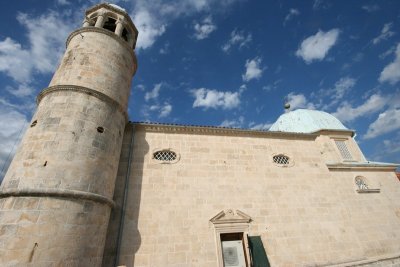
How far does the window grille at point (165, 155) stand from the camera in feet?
30.3

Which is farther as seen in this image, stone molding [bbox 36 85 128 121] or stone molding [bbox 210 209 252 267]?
stone molding [bbox 210 209 252 267]

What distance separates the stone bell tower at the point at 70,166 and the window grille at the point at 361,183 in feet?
44.0

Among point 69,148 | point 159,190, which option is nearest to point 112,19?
point 69,148

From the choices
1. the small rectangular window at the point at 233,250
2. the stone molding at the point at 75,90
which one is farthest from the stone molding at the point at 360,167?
the stone molding at the point at 75,90

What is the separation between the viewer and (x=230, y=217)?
8.59m

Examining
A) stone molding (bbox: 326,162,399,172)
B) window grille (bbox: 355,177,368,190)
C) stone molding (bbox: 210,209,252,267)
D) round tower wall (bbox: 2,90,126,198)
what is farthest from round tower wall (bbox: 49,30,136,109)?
window grille (bbox: 355,177,368,190)

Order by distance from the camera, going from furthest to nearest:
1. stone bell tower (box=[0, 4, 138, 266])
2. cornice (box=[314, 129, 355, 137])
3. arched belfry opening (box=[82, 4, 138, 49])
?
cornice (box=[314, 129, 355, 137]) < arched belfry opening (box=[82, 4, 138, 49]) < stone bell tower (box=[0, 4, 138, 266])

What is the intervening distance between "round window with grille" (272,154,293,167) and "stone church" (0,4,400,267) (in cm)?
6

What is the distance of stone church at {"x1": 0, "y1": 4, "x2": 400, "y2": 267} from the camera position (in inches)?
219

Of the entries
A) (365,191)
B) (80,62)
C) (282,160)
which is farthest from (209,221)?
(365,191)

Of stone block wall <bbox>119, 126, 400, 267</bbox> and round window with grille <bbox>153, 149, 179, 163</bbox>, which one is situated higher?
round window with grille <bbox>153, 149, 179, 163</bbox>

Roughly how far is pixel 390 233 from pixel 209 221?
1004 centimetres

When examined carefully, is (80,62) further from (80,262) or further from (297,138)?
(297,138)

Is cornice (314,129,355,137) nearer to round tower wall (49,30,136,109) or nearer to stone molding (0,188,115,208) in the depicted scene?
round tower wall (49,30,136,109)
